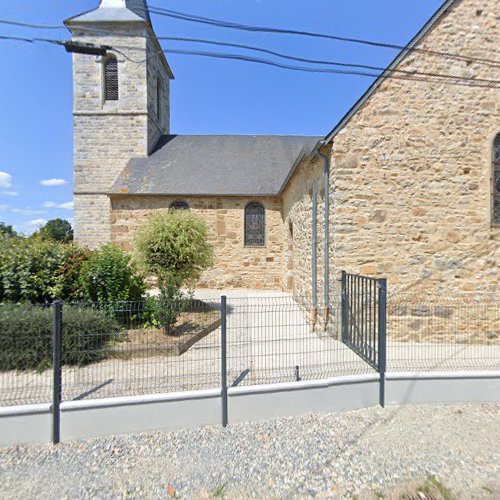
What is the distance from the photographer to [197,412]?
314 centimetres

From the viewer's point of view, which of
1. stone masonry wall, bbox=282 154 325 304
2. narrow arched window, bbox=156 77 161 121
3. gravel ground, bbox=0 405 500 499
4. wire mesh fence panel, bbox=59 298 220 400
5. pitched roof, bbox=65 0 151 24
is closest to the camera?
gravel ground, bbox=0 405 500 499

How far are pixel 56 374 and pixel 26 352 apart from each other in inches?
53.1

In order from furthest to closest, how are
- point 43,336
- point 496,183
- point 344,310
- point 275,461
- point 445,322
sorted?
point 496,183 < point 445,322 < point 344,310 < point 43,336 < point 275,461

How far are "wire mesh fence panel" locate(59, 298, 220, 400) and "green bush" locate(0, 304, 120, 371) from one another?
29 millimetres

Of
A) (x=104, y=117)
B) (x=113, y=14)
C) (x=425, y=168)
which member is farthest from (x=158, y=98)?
(x=425, y=168)

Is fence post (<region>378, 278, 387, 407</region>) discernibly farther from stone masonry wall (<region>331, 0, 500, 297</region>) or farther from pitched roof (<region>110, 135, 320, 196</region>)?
pitched roof (<region>110, 135, 320, 196</region>)

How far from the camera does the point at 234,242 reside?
1205 cm

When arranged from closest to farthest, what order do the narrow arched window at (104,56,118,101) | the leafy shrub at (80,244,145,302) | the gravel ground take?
the gravel ground, the leafy shrub at (80,244,145,302), the narrow arched window at (104,56,118,101)

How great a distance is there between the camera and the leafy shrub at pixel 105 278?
5.84 m

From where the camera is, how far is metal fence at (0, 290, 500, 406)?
360 centimetres

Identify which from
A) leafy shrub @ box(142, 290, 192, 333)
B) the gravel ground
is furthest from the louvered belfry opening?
leafy shrub @ box(142, 290, 192, 333)

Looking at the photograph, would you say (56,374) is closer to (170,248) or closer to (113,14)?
(170,248)

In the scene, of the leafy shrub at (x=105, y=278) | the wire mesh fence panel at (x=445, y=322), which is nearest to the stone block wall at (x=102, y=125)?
the leafy shrub at (x=105, y=278)

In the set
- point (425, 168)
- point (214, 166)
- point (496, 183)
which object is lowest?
point (496, 183)
